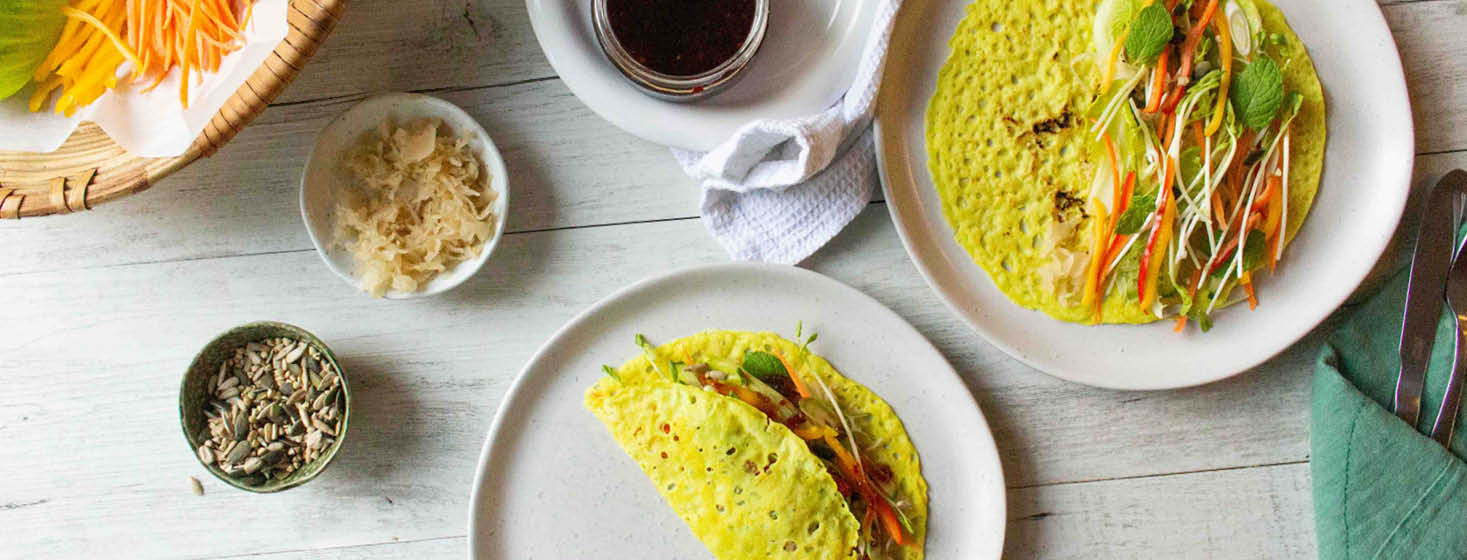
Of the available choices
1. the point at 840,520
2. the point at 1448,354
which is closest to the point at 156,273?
the point at 840,520

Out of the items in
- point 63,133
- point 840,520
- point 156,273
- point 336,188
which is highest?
point 63,133

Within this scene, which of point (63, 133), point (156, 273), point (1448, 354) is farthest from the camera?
point (156, 273)

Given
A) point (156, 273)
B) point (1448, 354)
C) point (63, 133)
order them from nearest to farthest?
point (63, 133) < point (1448, 354) < point (156, 273)

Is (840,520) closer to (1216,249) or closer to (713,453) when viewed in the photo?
(713,453)

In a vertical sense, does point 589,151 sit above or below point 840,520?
above

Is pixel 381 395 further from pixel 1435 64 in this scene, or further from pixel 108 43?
pixel 1435 64

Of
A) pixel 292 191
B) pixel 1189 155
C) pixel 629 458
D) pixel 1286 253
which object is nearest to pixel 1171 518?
pixel 1286 253
